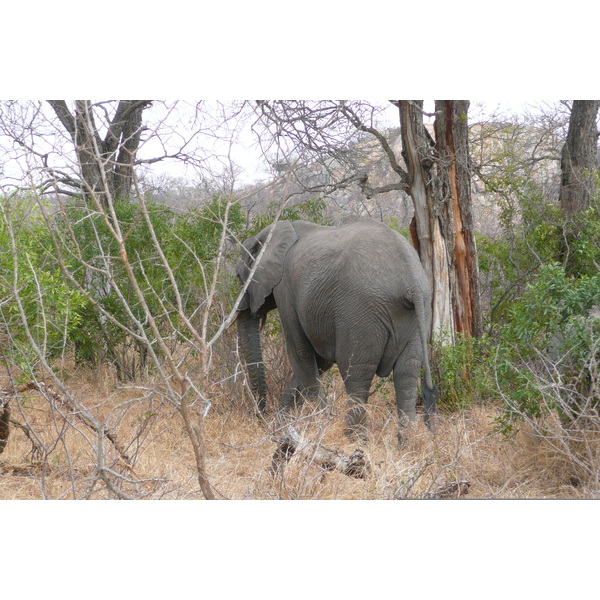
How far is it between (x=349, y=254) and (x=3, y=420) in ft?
7.94

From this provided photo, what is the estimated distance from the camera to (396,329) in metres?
4.92

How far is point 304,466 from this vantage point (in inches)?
135

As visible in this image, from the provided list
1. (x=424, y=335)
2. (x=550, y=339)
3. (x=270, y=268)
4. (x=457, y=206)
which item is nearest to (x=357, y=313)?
(x=424, y=335)

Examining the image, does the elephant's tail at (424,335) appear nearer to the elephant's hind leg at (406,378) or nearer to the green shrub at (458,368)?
the elephant's hind leg at (406,378)

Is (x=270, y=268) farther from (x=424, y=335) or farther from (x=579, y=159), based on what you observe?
(x=579, y=159)

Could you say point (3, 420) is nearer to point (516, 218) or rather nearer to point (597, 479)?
point (597, 479)

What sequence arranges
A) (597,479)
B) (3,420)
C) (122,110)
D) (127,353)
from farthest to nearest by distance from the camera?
(127,353), (122,110), (3,420), (597,479)

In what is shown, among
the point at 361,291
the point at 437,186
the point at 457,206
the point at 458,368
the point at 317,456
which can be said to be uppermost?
the point at 437,186

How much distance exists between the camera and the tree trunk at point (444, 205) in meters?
5.91

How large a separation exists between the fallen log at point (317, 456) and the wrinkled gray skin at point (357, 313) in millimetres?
967

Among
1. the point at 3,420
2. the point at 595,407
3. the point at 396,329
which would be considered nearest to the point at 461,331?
the point at 396,329

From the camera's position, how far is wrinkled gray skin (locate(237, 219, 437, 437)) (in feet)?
15.9

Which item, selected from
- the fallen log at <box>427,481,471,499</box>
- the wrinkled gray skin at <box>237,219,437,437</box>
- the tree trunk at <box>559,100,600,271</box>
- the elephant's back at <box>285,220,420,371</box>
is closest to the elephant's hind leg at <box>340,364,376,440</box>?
the wrinkled gray skin at <box>237,219,437,437</box>

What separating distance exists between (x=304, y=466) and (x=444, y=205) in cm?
317
